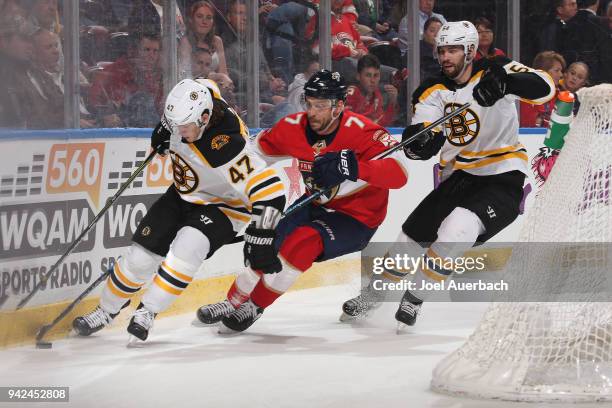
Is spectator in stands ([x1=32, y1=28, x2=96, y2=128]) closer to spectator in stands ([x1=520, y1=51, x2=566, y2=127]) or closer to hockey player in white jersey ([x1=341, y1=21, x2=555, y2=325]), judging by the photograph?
hockey player in white jersey ([x1=341, y1=21, x2=555, y2=325])

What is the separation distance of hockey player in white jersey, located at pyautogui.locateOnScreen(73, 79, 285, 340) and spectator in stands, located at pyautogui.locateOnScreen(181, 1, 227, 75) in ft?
5.21

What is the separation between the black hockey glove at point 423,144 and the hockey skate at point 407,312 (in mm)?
574

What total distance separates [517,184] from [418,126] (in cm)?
50

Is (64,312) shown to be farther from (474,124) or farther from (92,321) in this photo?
(474,124)

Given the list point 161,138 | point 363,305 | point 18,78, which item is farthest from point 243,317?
point 18,78

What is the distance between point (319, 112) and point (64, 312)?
4.09 ft

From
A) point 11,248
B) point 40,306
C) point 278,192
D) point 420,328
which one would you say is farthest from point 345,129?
point 11,248

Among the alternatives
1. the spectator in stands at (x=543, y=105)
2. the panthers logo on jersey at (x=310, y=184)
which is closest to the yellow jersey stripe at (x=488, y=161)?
the panthers logo on jersey at (x=310, y=184)

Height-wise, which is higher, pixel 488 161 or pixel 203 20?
pixel 203 20

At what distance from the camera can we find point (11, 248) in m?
3.49

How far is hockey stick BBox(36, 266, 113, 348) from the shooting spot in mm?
4379

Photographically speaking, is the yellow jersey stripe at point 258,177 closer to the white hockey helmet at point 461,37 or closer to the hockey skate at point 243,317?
the hockey skate at point 243,317

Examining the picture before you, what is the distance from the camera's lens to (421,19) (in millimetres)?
7758

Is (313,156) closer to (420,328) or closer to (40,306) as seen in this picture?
(420,328)
